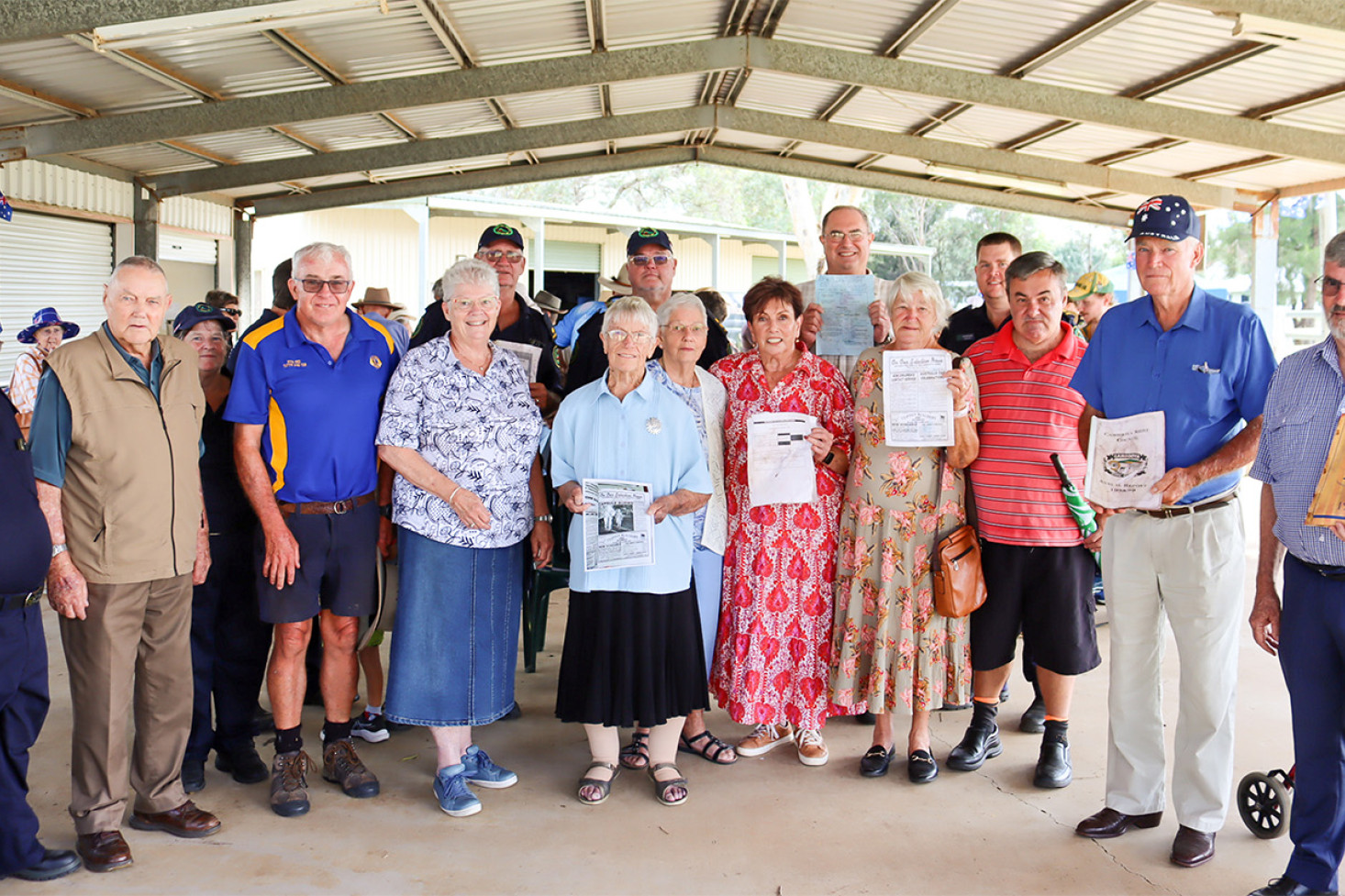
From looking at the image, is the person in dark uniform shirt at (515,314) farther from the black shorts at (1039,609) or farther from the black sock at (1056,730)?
the black sock at (1056,730)

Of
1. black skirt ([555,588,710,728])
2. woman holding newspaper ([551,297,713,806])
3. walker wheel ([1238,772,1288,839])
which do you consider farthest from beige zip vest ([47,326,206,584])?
walker wheel ([1238,772,1288,839])

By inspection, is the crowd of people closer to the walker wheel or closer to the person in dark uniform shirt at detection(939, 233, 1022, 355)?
the walker wheel

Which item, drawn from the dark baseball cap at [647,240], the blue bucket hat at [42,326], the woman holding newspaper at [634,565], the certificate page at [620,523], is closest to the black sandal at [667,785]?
the woman holding newspaper at [634,565]

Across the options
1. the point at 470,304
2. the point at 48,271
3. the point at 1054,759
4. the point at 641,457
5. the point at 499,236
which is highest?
the point at 48,271

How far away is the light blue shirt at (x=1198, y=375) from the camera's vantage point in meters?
3.05

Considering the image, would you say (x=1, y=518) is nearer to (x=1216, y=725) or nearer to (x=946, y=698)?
(x=946, y=698)

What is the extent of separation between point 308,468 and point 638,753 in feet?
Answer: 5.74

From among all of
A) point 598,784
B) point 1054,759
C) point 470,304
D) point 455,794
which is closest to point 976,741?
point 1054,759

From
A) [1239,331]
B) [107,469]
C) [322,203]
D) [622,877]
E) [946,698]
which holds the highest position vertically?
[322,203]

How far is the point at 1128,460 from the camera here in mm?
3150

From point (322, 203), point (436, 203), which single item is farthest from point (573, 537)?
point (436, 203)

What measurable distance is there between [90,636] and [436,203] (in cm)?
1507

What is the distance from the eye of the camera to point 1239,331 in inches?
120

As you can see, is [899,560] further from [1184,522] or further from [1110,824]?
[1110,824]
